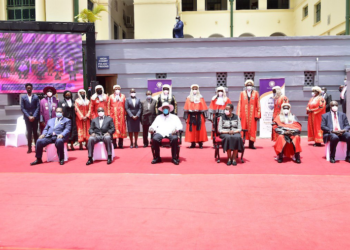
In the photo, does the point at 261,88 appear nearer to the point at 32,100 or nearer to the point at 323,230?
the point at 32,100

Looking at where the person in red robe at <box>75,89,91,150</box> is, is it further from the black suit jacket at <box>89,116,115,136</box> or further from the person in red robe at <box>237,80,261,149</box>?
the person in red robe at <box>237,80,261,149</box>

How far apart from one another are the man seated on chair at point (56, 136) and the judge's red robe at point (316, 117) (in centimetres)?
732

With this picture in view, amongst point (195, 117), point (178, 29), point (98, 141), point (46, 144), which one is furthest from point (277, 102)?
point (46, 144)

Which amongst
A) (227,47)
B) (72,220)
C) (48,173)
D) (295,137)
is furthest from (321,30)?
(72,220)

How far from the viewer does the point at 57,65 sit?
494 inches

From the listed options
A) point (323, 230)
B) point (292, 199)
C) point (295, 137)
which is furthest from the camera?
point (295, 137)

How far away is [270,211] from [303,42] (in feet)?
32.3

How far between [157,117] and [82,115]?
283 cm

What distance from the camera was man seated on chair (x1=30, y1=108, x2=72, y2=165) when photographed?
9.06m

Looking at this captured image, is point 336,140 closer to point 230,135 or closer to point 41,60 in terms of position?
point 230,135

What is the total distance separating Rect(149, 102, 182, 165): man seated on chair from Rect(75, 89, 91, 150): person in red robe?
2.73 metres

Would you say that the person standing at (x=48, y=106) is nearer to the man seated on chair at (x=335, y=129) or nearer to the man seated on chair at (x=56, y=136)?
the man seated on chair at (x=56, y=136)

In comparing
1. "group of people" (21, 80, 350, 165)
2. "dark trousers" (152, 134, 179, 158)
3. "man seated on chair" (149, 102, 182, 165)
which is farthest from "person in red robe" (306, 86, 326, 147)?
"dark trousers" (152, 134, 179, 158)

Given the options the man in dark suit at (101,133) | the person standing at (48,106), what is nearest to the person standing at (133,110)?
the man in dark suit at (101,133)
